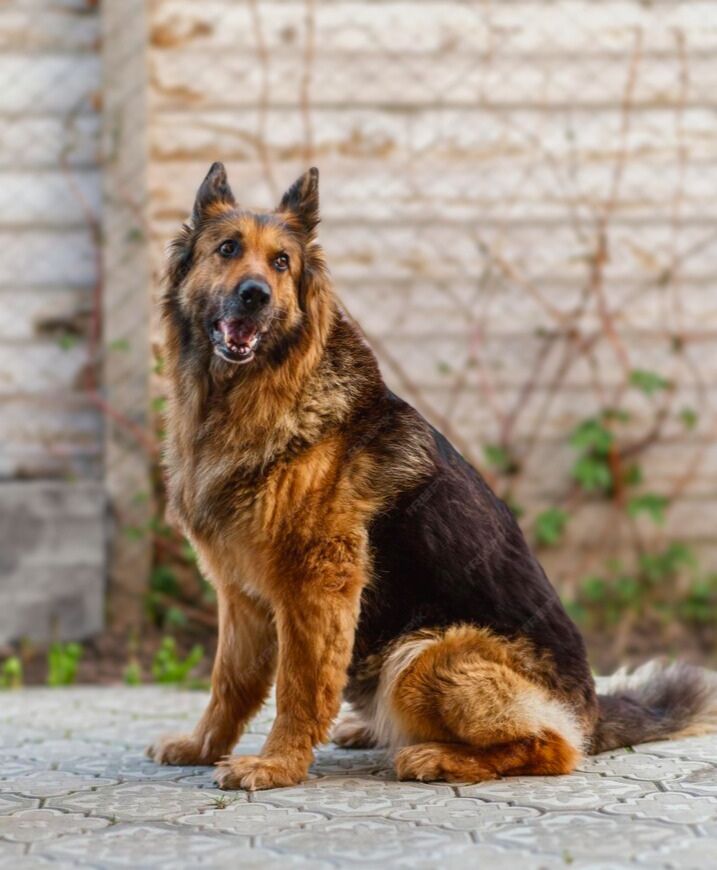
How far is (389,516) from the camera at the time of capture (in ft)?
11.6

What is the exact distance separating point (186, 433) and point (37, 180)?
3.56 metres

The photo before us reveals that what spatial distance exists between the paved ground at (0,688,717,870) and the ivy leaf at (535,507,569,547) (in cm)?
288

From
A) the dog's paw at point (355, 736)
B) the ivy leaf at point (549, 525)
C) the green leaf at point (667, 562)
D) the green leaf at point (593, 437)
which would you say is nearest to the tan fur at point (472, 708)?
the dog's paw at point (355, 736)

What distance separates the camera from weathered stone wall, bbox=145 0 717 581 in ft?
22.4

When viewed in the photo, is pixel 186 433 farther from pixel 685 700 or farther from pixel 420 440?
pixel 685 700

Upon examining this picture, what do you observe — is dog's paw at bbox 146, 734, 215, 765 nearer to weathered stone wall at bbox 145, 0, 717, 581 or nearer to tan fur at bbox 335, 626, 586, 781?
tan fur at bbox 335, 626, 586, 781

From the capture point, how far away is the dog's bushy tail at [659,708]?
3844 mm

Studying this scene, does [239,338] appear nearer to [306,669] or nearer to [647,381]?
[306,669]

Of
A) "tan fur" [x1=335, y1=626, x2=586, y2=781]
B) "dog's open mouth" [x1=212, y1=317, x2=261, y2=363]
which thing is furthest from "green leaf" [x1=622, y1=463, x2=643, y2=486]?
"dog's open mouth" [x1=212, y1=317, x2=261, y2=363]

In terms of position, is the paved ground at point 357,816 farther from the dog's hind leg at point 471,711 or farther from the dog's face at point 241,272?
the dog's face at point 241,272

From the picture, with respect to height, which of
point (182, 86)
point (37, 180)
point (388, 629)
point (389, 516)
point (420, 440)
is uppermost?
point (182, 86)

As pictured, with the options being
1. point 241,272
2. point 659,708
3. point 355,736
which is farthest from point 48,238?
point 659,708

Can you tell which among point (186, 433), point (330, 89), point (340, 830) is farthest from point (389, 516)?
point (330, 89)

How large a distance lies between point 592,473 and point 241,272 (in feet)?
12.2
